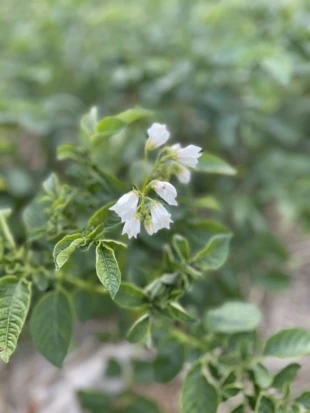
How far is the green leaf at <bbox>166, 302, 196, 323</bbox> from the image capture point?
32.6 inches

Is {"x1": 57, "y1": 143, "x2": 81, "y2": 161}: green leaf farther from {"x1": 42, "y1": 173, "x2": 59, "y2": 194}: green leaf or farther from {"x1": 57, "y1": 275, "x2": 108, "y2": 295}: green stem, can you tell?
{"x1": 57, "y1": 275, "x2": 108, "y2": 295}: green stem

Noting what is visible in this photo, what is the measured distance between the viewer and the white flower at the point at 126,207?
721 millimetres

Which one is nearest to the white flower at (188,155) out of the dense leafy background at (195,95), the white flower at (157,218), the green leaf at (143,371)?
the white flower at (157,218)

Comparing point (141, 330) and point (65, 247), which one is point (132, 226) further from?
point (141, 330)

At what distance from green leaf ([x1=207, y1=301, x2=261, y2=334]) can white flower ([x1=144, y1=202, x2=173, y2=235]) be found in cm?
37

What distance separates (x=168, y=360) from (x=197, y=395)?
5.8 inches

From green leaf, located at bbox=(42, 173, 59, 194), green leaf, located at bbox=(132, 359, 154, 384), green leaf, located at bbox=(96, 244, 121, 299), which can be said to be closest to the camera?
green leaf, located at bbox=(96, 244, 121, 299)

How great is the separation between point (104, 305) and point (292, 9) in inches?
37.2

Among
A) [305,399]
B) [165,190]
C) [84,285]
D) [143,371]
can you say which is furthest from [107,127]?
[143,371]

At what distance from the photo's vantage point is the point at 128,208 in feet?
2.37

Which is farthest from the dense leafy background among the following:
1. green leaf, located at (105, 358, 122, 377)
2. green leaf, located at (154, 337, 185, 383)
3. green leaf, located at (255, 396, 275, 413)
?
green leaf, located at (255, 396, 275, 413)

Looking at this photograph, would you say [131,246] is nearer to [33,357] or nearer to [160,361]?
[160,361]

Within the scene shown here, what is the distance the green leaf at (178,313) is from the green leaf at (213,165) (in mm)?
290

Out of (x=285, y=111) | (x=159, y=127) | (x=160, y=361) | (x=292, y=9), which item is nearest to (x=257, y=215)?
(x=285, y=111)
